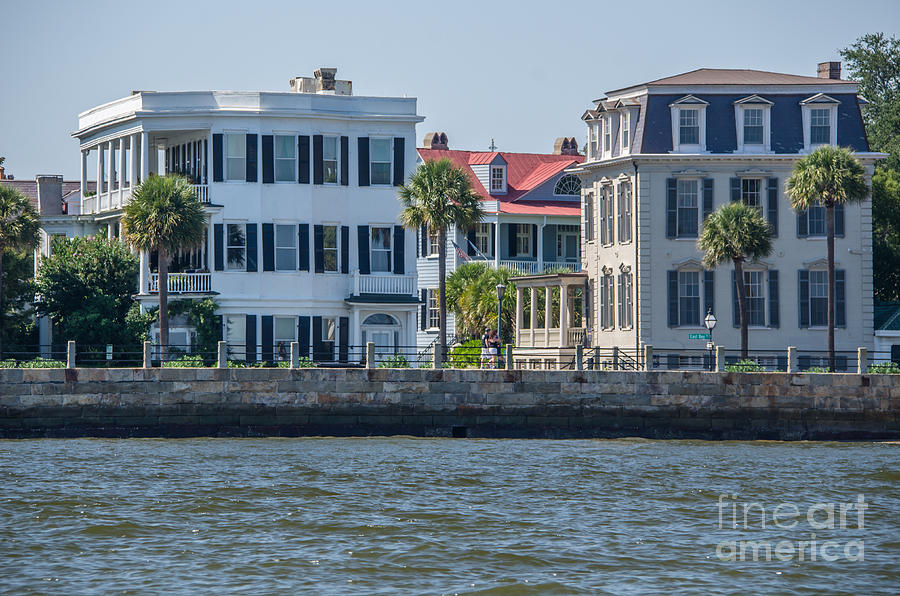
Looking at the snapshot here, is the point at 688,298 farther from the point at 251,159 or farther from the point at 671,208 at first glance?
the point at 251,159

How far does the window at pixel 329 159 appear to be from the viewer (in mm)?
49688

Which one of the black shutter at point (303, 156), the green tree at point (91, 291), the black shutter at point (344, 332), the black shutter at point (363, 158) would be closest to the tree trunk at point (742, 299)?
the black shutter at point (363, 158)

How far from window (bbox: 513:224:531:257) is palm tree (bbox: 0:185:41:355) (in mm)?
20704

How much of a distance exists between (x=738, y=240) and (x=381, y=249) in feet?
40.0

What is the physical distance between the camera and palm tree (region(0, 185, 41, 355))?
48750 mm

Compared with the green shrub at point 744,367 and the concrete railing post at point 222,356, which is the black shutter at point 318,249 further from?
the green shrub at point 744,367

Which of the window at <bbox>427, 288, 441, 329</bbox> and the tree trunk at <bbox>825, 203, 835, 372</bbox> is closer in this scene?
the tree trunk at <bbox>825, 203, 835, 372</bbox>

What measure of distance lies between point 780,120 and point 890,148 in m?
19.5

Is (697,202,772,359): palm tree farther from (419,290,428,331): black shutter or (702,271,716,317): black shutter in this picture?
(419,290,428,331): black shutter

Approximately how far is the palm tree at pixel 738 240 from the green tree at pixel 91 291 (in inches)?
743

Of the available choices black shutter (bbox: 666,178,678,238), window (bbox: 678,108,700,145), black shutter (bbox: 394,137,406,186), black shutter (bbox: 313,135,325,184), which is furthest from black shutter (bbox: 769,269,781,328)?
black shutter (bbox: 313,135,325,184)

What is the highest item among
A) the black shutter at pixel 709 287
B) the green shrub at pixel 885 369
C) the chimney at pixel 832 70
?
the chimney at pixel 832 70

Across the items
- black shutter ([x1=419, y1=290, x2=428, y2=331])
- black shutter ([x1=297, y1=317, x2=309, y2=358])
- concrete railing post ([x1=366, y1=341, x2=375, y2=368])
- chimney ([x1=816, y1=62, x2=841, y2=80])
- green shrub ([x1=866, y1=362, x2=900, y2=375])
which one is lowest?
green shrub ([x1=866, y1=362, x2=900, y2=375])

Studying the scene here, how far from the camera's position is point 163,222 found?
44.8 metres
